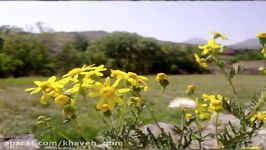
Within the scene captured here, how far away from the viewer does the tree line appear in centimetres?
298

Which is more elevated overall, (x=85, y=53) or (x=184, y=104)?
(x=184, y=104)

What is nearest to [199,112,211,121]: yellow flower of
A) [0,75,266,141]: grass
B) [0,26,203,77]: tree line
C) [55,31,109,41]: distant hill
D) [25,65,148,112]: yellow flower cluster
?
[25,65,148,112]: yellow flower cluster

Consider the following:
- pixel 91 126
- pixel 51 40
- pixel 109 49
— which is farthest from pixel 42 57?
pixel 91 126

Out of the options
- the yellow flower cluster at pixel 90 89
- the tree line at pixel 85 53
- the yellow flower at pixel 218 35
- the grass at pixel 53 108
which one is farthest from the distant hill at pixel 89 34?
the yellow flower cluster at pixel 90 89

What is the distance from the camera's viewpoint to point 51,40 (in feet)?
12.5

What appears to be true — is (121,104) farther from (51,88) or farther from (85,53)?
(85,53)

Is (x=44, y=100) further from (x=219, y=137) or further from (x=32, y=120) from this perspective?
(x=32, y=120)

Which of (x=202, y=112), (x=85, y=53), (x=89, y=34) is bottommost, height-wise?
(x=85, y=53)

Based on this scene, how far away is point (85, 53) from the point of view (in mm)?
3186

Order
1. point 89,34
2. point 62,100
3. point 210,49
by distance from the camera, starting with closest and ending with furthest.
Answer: point 62,100
point 210,49
point 89,34

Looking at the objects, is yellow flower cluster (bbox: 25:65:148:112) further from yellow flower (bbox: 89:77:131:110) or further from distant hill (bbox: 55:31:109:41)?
distant hill (bbox: 55:31:109:41)

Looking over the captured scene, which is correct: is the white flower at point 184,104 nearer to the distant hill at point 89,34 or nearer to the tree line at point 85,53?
the tree line at point 85,53

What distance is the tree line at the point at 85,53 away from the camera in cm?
298

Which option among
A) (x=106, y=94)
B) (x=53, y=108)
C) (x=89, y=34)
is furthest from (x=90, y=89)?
(x=89, y=34)
